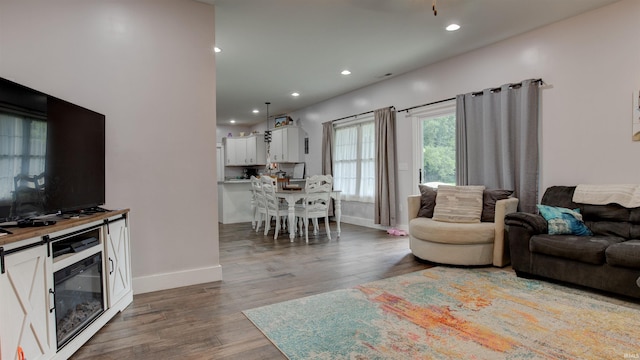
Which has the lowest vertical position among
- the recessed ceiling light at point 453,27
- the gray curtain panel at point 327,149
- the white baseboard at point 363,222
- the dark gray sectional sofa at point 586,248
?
the white baseboard at point 363,222

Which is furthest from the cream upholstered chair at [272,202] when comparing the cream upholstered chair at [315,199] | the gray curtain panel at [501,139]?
the gray curtain panel at [501,139]

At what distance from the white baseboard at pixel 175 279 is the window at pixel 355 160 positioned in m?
3.97

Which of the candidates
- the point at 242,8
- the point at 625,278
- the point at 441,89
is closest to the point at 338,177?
the point at 441,89

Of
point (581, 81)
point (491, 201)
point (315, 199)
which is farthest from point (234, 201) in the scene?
point (581, 81)

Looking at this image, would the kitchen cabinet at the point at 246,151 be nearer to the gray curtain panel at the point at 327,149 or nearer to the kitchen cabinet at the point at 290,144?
the kitchen cabinet at the point at 290,144

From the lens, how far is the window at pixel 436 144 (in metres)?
5.17

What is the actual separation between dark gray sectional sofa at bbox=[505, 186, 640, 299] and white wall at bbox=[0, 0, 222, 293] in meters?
3.01

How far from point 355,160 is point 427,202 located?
2.88m

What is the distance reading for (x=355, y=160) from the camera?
7121mm

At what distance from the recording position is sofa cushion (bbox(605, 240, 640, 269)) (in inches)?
102

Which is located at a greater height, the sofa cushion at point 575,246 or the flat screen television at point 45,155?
the flat screen television at point 45,155

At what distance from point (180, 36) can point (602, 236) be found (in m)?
4.35

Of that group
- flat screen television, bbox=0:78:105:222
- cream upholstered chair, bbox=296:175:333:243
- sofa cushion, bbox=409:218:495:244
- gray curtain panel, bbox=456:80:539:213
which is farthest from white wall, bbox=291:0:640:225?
flat screen television, bbox=0:78:105:222

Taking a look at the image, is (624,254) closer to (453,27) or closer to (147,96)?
(453,27)
